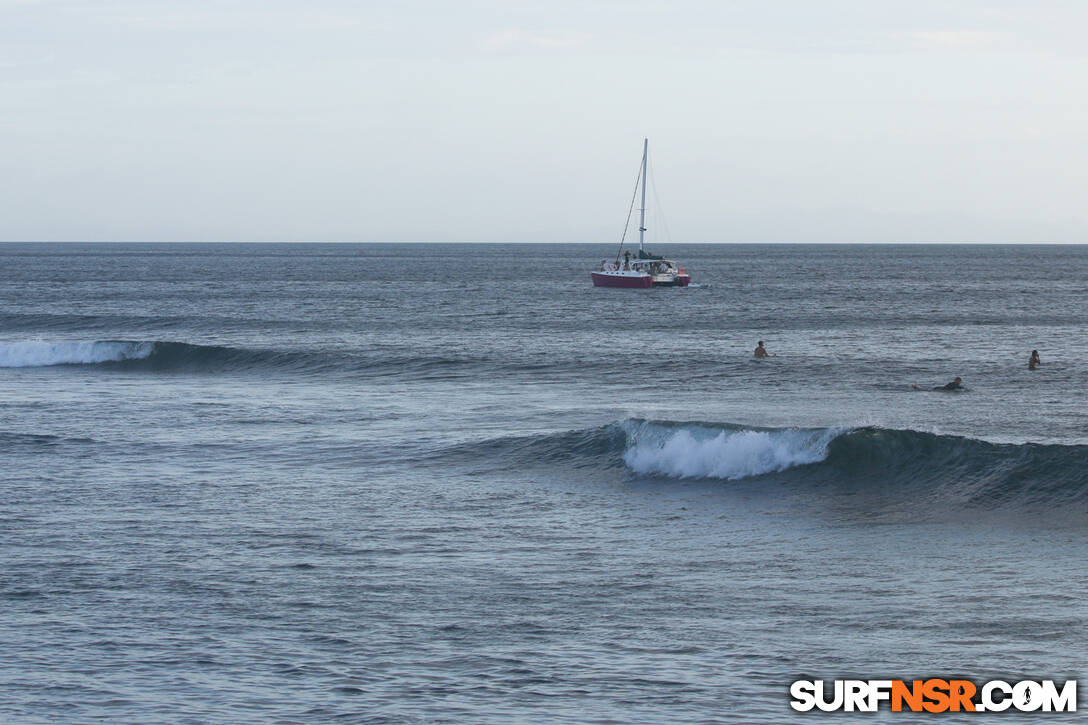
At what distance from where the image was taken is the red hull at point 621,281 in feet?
308

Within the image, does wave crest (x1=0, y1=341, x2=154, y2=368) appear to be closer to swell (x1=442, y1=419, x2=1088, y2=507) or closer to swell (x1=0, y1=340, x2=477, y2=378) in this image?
swell (x1=0, y1=340, x2=477, y2=378)

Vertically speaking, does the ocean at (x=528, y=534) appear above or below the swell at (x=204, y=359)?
below

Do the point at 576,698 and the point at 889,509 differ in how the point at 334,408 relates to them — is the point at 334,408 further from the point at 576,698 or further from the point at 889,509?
the point at 576,698

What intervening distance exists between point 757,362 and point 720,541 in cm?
2690

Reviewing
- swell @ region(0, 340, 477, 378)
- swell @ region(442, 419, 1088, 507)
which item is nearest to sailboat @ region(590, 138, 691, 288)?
swell @ region(0, 340, 477, 378)

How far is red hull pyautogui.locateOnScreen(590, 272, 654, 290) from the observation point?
93.9 m

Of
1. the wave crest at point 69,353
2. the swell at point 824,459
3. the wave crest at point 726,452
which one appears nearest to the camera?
the swell at point 824,459

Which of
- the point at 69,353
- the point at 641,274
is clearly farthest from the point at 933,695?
the point at 641,274

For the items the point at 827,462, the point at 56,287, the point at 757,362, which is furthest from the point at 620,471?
the point at 56,287

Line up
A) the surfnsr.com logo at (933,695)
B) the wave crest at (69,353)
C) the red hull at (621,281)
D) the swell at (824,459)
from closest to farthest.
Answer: the surfnsr.com logo at (933,695) → the swell at (824,459) → the wave crest at (69,353) → the red hull at (621,281)

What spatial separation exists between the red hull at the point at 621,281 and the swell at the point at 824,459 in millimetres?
68125

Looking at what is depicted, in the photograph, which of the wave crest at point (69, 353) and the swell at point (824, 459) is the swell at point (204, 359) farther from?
the swell at point (824, 459)

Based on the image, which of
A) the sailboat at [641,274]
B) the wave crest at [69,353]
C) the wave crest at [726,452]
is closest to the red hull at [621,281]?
the sailboat at [641,274]

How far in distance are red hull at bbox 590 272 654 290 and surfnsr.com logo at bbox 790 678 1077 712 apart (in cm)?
8303
